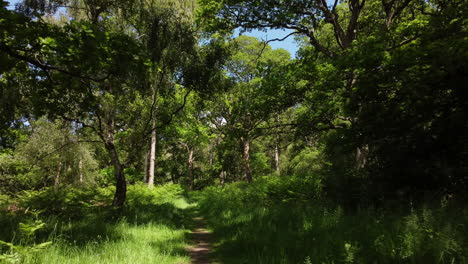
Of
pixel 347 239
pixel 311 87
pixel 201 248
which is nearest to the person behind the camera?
pixel 347 239

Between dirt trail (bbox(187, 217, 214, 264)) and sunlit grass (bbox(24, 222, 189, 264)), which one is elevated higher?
sunlit grass (bbox(24, 222, 189, 264))

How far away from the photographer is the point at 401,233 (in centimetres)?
340

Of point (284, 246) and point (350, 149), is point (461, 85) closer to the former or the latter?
point (350, 149)

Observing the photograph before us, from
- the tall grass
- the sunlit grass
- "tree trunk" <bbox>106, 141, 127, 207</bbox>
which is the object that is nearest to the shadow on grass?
the tall grass

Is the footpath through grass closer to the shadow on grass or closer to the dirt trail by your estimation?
the dirt trail

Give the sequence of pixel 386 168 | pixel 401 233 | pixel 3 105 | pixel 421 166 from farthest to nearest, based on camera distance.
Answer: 1. pixel 3 105
2. pixel 386 168
3. pixel 421 166
4. pixel 401 233

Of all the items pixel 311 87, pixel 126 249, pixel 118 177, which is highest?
pixel 311 87

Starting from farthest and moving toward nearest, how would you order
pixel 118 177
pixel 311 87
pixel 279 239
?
pixel 311 87
pixel 118 177
pixel 279 239

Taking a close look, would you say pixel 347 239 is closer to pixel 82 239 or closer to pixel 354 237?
pixel 354 237

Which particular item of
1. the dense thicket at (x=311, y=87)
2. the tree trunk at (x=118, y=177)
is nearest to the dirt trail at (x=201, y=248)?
the dense thicket at (x=311, y=87)

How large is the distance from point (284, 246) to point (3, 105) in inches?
360

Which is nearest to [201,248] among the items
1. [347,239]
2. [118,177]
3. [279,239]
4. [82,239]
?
[279,239]

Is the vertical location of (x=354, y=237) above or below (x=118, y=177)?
below

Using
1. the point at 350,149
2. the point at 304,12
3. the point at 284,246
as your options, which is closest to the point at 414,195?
the point at 350,149
